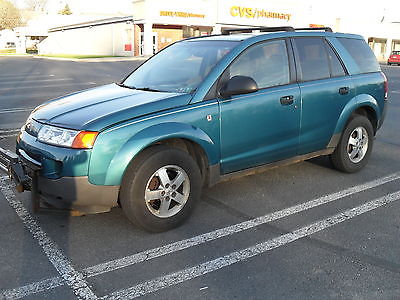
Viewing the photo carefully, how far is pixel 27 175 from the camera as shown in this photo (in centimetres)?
350

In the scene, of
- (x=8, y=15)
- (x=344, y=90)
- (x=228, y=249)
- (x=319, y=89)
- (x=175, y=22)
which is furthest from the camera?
(x=8, y=15)

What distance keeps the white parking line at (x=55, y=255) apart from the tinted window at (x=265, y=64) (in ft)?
7.31

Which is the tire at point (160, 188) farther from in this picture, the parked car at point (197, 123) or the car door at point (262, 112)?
the car door at point (262, 112)

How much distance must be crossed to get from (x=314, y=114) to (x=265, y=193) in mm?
1041

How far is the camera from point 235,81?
3.92 metres

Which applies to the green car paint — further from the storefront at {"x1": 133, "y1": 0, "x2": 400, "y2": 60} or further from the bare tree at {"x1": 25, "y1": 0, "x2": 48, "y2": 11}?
the bare tree at {"x1": 25, "y1": 0, "x2": 48, "y2": 11}

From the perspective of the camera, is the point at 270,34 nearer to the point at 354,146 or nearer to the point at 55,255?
the point at 354,146

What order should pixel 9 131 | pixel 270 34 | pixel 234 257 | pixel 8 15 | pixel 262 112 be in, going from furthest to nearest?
pixel 8 15, pixel 9 131, pixel 270 34, pixel 262 112, pixel 234 257

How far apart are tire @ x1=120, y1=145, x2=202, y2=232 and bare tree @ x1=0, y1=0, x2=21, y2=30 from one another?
98.5 metres

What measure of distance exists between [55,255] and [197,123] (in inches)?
63.4

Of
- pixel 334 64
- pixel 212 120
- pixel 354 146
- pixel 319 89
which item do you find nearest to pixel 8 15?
pixel 334 64

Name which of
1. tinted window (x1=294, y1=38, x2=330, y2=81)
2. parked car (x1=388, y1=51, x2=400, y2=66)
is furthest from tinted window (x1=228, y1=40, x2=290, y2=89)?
parked car (x1=388, y1=51, x2=400, y2=66)

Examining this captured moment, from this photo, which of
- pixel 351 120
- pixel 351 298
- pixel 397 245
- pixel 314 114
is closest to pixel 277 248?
pixel 351 298

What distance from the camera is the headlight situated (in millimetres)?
3338
